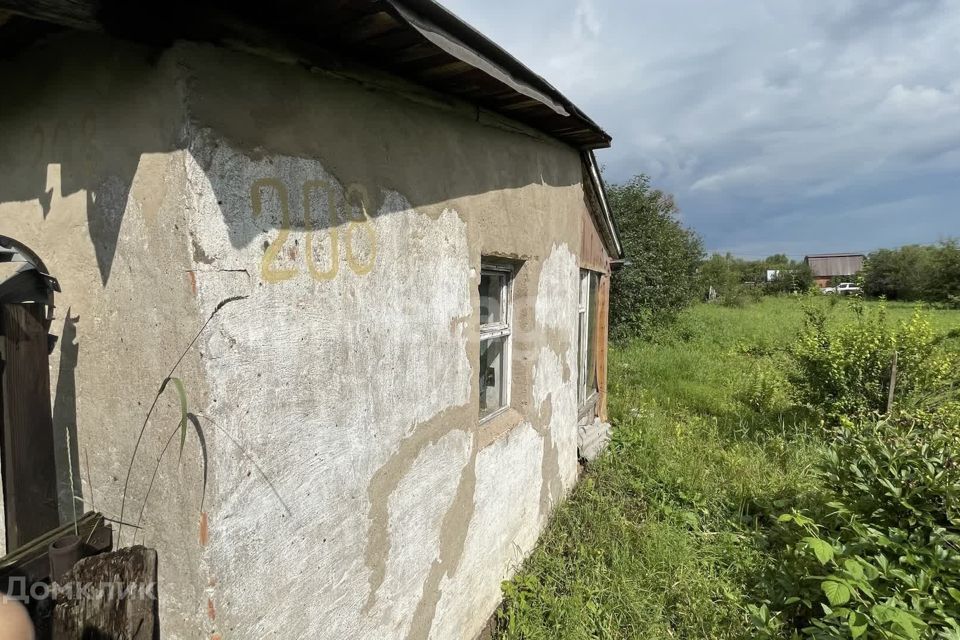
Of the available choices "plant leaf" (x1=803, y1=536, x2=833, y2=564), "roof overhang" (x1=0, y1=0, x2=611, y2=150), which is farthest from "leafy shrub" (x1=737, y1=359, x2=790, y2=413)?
"roof overhang" (x1=0, y1=0, x2=611, y2=150)

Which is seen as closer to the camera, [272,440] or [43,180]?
[272,440]

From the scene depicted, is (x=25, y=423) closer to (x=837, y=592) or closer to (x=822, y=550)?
(x=837, y=592)

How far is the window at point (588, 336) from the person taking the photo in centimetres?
543

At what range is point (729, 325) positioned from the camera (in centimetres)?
1598

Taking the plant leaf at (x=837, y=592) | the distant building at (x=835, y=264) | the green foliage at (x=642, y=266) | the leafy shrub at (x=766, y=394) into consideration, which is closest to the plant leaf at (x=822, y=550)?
the plant leaf at (x=837, y=592)

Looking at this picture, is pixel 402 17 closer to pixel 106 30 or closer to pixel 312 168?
pixel 312 168

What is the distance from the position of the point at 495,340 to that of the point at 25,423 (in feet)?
8.15

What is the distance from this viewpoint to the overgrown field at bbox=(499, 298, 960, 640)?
293cm

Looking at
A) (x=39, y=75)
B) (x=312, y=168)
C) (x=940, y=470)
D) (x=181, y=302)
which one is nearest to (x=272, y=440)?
(x=181, y=302)

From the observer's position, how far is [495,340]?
11.2 ft

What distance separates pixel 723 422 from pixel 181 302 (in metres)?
6.88

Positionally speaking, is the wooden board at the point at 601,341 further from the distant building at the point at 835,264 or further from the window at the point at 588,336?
the distant building at the point at 835,264

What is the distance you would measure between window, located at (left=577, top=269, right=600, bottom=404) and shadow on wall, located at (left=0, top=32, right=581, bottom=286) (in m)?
3.77

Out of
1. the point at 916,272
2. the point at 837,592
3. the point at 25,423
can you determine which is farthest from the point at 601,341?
the point at 916,272
